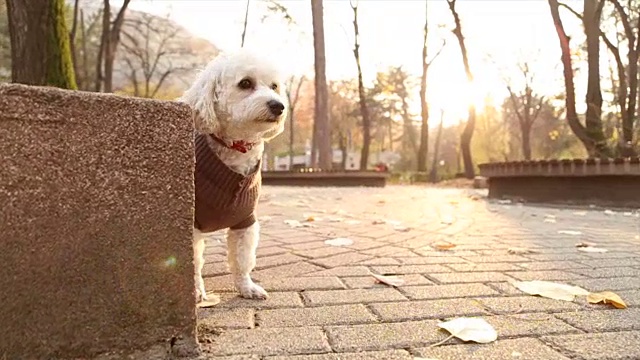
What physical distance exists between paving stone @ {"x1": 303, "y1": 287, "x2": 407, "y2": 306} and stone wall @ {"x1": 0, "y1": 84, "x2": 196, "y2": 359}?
839 mm

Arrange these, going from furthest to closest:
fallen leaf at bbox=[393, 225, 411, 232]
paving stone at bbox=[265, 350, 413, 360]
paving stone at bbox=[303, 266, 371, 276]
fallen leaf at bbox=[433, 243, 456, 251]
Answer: fallen leaf at bbox=[393, 225, 411, 232] < fallen leaf at bbox=[433, 243, 456, 251] < paving stone at bbox=[303, 266, 371, 276] < paving stone at bbox=[265, 350, 413, 360]

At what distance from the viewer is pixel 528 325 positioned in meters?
2.00

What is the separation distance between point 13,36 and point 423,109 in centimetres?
2747

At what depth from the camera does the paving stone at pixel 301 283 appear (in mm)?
2621

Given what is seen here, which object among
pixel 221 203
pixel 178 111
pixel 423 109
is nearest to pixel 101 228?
pixel 178 111

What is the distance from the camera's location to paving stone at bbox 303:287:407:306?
7.73 ft

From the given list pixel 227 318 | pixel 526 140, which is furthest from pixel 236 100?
pixel 526 140

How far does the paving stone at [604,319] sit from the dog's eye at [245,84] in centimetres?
187

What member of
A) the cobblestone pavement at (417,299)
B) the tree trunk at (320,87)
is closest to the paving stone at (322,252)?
the cobblestone pavement at (417,299)

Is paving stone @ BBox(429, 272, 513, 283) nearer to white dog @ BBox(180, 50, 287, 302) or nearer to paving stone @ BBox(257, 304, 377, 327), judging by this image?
paving stone @ BBox(257, 304, 377, 327)

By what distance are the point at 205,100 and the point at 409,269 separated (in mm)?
1574

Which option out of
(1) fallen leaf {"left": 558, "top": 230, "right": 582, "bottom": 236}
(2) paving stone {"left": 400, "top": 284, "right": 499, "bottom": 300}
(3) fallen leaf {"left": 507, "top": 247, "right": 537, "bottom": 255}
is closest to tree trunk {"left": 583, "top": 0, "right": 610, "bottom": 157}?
(1) fallen leaf {"left": 558, "top": 230, "right": 582, "bottom": 236}

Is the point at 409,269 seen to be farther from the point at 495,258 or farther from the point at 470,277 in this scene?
the point at 495,258

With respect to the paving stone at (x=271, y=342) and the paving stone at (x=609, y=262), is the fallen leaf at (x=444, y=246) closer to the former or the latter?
the paving stone at (x=609, y=262)
